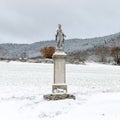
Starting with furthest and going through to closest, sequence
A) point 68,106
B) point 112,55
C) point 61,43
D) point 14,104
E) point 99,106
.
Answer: point 112,55
point 61,43
point 14,104
point 68,106
point 99,106

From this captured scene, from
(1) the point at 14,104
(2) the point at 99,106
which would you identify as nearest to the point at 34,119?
(2) the point at 99,106

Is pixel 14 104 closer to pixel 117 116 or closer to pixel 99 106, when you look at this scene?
pixel 99 106

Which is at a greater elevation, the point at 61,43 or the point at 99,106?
the point at 61,43

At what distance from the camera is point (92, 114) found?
1034cm

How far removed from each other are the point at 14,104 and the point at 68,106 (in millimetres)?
2585

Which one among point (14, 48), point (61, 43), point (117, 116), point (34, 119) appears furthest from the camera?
point (14, 48)

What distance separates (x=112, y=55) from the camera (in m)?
101

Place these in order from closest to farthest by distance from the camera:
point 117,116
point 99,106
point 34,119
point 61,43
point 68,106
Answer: point 117,116, point 34,119, point 99,106, point 68,106, point 61,43

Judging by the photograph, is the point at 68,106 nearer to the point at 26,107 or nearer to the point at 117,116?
the point at 26,107

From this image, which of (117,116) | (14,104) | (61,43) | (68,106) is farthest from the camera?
(61,43)

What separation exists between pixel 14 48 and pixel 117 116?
188275 millimetres

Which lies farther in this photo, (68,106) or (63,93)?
(63,93)

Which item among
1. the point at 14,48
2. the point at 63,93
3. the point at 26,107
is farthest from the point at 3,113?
the point at 14,48

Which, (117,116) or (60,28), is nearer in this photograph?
(117,116)
